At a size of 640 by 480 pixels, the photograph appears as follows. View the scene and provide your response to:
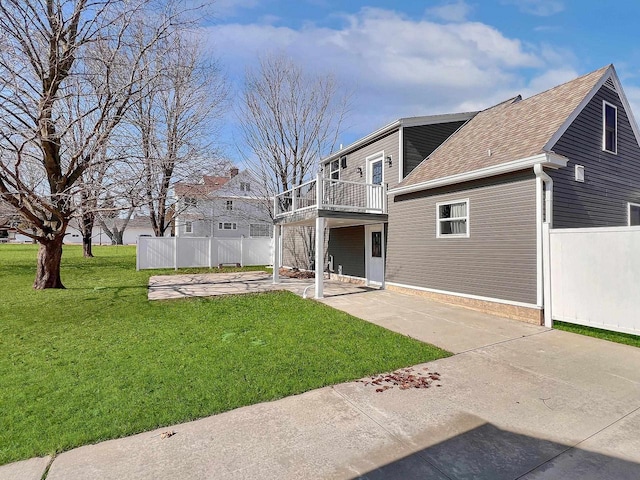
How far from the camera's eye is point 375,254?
11242 millimetres

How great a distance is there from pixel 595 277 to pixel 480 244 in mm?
2254

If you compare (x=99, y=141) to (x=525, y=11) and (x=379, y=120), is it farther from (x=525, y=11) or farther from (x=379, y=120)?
(x=379, y=120)

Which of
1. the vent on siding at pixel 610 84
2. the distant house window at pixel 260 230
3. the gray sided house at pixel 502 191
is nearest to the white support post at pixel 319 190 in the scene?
the gray sided house at pixel 502 191

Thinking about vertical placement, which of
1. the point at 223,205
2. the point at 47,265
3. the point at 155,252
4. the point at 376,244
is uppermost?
the point at 223,205

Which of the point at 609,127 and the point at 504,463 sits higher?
the point at 609,127

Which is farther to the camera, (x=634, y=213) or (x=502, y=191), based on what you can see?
(x=634, y=213)

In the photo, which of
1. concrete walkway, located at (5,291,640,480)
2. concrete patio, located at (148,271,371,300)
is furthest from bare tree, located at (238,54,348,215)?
concrete walkway, located at (5,291,640,480)

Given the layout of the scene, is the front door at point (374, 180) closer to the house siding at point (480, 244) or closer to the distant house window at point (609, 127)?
the house siding at point (480, 244)

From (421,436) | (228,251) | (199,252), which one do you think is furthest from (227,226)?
(421,436)

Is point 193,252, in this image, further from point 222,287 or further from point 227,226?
point 227,226

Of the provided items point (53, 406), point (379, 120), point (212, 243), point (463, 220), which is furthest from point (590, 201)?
point (212, 243)

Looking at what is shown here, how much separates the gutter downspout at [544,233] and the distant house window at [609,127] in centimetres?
335

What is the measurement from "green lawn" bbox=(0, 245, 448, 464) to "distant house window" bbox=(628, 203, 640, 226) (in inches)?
321

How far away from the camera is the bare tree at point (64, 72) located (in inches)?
279
